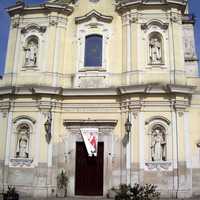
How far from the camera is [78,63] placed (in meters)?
18.0

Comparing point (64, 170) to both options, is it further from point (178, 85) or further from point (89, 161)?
point (178, 85)

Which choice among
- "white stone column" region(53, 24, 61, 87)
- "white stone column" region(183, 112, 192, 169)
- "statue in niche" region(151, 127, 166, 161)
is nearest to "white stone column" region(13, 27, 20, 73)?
"white stone column" region(53, 24, 61, 87)

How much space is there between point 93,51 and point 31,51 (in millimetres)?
3459

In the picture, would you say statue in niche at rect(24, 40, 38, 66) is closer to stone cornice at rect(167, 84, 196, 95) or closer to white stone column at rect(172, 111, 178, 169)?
stone cornice at rect(167, 84, 196, 95)

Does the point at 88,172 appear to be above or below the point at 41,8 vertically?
below

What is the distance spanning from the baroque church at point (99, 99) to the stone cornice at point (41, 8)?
0.06m

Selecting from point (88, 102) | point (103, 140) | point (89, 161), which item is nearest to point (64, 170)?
point (89, 161)

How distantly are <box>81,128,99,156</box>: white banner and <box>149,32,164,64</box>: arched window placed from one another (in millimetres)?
4753

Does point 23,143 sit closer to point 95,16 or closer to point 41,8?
point 41,8

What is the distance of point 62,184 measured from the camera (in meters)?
16.3

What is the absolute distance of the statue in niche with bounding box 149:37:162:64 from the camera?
57.1 ft

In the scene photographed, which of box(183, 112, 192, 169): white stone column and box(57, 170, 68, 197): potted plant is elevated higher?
box(183, 112, 192, 169): white stone column

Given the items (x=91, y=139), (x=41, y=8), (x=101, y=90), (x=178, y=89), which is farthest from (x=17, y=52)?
(x=178, y=89)

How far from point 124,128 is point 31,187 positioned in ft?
17.6
